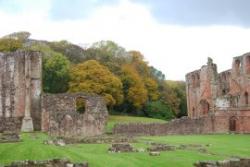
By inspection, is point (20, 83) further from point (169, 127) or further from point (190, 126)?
point (190, 126)

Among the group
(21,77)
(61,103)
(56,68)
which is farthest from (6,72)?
(56,68)

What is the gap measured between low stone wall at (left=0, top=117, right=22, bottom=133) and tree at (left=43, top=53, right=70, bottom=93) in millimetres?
18520

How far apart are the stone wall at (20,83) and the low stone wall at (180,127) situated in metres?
8.53

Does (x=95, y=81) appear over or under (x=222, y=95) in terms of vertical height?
over

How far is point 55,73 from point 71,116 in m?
21.9

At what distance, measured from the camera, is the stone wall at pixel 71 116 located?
49250 millimetres

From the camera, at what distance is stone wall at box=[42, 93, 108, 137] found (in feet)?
162

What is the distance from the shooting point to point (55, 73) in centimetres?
7112

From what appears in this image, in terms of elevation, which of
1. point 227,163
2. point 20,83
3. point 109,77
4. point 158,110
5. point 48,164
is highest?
point 109,77

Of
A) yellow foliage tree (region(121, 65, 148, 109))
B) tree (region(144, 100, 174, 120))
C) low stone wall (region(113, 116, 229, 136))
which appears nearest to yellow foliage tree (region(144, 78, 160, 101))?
tree (region(144, 100, 174, 120))

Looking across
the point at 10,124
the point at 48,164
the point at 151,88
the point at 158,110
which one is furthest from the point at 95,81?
the point at 48,164

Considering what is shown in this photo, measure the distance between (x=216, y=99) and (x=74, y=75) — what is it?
59.8 feet

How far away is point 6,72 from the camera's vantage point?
53.9 meters

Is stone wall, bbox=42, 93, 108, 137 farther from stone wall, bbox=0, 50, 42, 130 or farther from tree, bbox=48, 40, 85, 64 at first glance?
tree, bbox=48, 40, 85, 64
